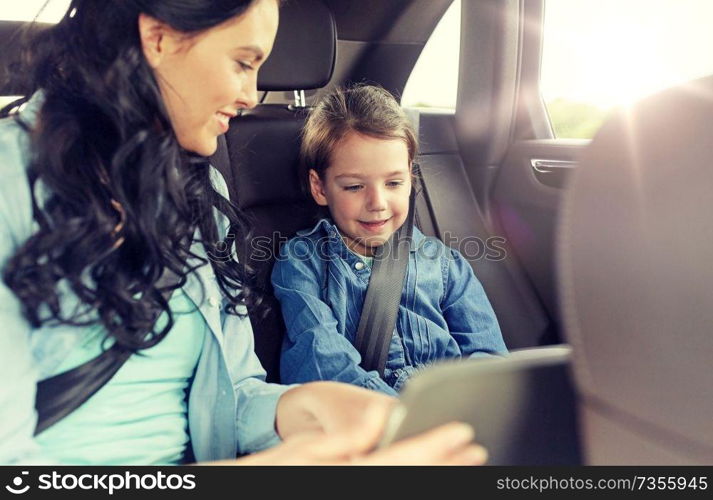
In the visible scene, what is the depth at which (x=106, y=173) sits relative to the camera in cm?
91

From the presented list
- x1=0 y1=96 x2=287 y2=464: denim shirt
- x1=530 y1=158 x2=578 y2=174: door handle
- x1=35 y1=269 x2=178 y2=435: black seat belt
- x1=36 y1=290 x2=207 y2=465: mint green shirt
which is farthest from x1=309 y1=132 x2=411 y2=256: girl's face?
x1=35 y1=269 x2=178 y2=435: black seat belt

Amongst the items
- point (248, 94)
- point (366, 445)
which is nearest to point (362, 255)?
point (248, 94)

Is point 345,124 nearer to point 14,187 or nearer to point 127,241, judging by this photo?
point 127,241

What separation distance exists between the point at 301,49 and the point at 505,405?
1361 millimetres

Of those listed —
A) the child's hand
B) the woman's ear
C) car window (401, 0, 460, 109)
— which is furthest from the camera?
car window (401, 0, 460, 109)

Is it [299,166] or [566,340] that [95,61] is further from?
[299,166]

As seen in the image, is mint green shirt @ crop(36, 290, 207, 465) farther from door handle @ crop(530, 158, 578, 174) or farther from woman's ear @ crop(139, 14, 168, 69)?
door handle @ crop(530, 158, 578, 174)

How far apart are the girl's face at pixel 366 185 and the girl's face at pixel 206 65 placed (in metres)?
0.65

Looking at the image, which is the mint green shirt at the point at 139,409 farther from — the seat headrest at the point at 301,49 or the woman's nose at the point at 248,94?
the seat headrest at the point at 301,49

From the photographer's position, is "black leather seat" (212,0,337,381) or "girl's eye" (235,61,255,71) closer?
"girl's eye" (235,61,255,71)

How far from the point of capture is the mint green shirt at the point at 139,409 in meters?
0.90

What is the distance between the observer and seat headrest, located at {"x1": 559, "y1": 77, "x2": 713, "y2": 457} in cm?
46

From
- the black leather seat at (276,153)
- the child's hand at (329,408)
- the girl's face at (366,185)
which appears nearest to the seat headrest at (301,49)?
the black leather seat at (276,153)

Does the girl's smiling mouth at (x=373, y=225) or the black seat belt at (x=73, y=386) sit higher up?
the black seat belt at (x=73, y=386)
